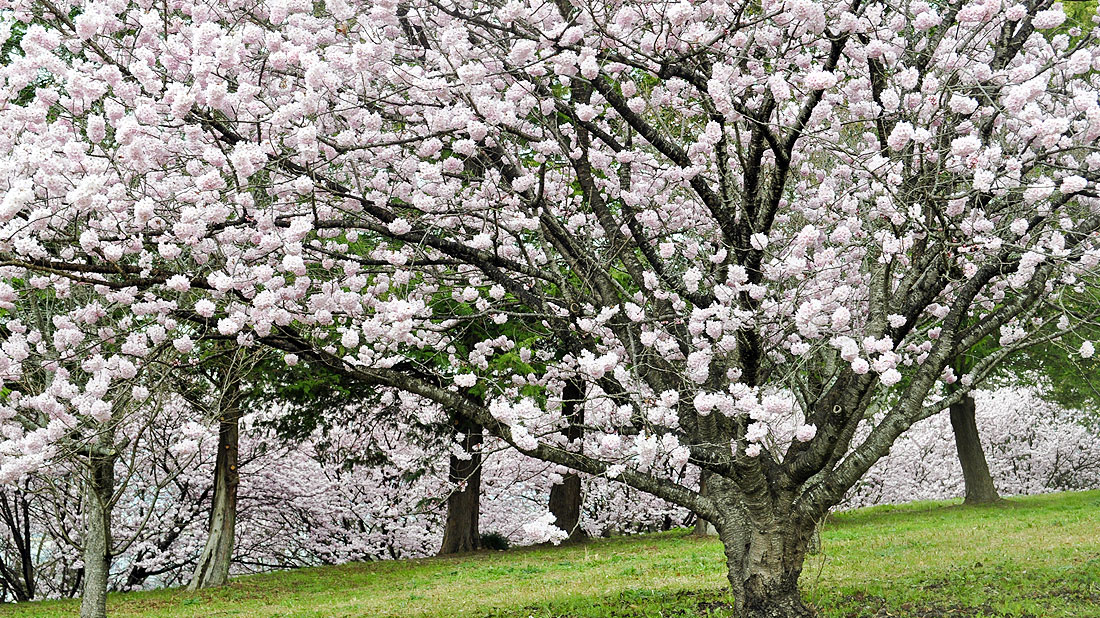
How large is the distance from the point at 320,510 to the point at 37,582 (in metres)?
5.72

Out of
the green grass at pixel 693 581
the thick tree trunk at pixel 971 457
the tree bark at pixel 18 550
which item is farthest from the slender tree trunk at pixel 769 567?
the thick tree trunk at pixel 971 457

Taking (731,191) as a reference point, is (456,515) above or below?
below

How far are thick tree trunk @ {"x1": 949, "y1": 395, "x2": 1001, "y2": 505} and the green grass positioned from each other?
59.1 inches

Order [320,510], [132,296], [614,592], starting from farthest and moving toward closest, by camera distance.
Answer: [320,510] → [614,592] → [132,296]

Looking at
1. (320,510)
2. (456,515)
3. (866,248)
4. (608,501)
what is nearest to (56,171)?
(866,248)

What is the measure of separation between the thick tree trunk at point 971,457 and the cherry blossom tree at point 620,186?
42.9 ft

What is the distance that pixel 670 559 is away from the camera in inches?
501

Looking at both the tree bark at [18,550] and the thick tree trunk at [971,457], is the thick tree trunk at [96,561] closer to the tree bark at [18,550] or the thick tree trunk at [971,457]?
the tree bark at [18,550]

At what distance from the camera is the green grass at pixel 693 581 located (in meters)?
7.96

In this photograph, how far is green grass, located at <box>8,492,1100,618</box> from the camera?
7.96 m

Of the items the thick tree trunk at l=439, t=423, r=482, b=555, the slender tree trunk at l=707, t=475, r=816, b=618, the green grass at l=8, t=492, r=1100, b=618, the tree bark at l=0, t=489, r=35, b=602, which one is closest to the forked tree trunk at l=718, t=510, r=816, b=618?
the slender tree trunk at l=707, t=475, r=816, b=618

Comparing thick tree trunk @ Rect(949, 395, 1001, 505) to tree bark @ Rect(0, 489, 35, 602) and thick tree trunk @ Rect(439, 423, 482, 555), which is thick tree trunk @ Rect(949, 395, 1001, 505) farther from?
tree bark @ Rect(0, 489, 35, 602)

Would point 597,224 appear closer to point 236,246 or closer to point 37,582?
point 236,246

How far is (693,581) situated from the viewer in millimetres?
9938
